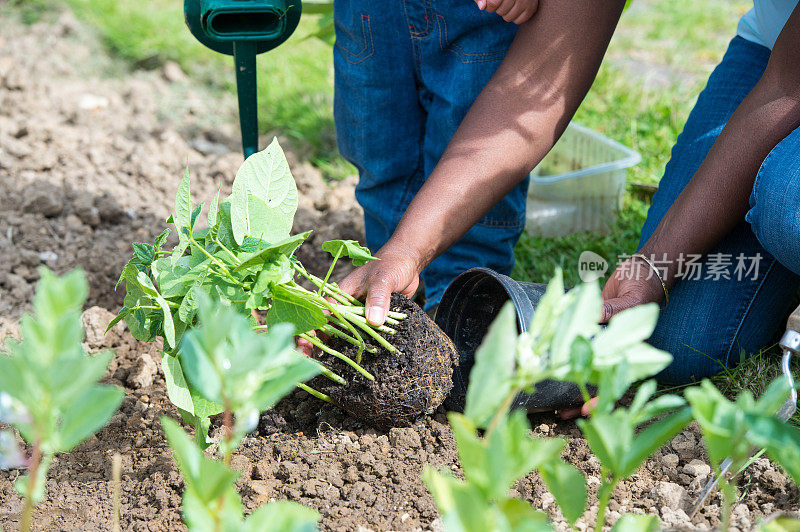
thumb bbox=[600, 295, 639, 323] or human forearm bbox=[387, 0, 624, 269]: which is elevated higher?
human forearm bbox=[387, 0, 624, 269]

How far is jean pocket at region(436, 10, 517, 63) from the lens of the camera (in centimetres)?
173

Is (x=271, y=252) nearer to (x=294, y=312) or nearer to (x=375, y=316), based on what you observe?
(x=294, y=312)

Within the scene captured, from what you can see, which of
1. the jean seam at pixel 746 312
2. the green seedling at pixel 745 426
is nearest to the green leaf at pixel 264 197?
the green seedling at pixel 745 426

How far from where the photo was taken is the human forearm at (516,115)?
61.2 inches

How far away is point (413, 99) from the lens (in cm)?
199

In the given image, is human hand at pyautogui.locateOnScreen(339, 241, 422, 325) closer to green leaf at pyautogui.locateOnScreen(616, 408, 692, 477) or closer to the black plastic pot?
the black plastic pot

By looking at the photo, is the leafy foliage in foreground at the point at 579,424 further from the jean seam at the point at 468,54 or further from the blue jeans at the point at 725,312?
the jean seam at the point at 468,54

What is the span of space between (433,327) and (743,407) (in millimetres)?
822

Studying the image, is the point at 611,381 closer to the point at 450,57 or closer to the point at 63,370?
the point at 63,370

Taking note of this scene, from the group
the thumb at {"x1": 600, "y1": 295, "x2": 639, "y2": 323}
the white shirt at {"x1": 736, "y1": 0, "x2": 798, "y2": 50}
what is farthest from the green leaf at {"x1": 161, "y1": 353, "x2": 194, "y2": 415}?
the white shirt at {"x1": 736, "y1": 0, "x2": 798, "y2": 50}

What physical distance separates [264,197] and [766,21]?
49.2 inches

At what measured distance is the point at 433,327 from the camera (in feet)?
4.85

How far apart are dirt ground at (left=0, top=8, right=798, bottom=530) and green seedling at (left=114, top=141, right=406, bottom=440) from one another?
0.65 feet

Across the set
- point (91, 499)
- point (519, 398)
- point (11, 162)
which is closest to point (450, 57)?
point (519, 398)
